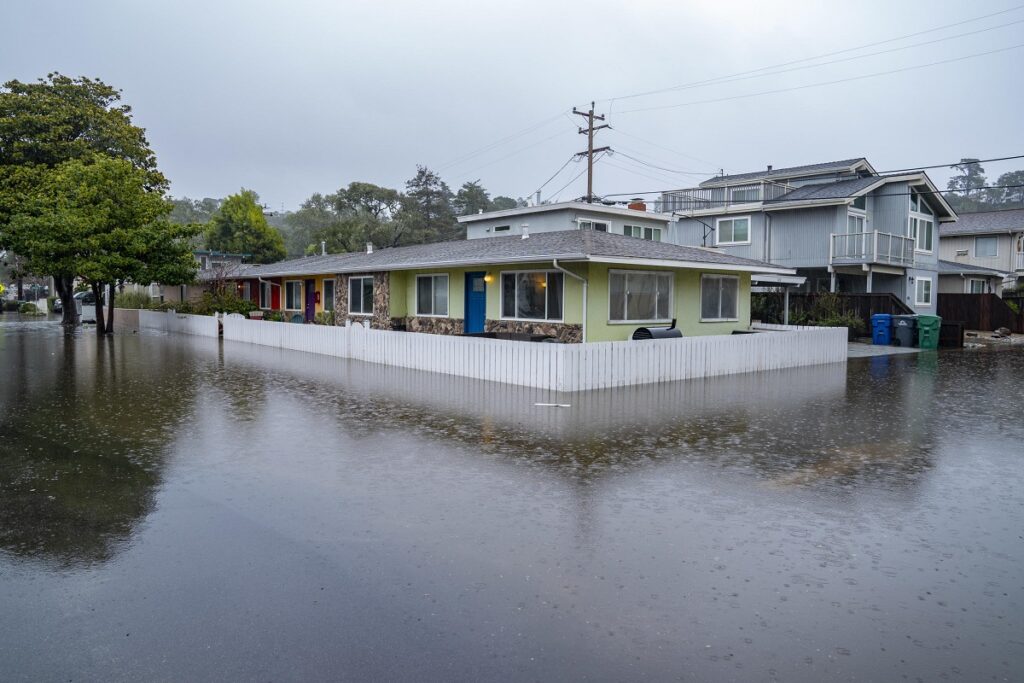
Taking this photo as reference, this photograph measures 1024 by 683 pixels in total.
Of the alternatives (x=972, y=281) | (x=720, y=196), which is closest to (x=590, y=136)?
(x=720, y=196)

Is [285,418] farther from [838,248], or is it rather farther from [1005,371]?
[838,248]

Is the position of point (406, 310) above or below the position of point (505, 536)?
above

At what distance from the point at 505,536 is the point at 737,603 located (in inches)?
72.2

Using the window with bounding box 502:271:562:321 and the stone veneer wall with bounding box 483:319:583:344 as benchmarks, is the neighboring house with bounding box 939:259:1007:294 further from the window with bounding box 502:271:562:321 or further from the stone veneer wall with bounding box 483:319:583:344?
the stone veneer wall with bounding box 483:319:583:344

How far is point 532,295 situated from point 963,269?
27.8m

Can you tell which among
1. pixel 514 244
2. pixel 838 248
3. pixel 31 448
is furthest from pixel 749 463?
pixel 838 248

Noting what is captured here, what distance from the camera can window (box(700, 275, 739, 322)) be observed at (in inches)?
826

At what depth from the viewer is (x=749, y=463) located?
783 cm

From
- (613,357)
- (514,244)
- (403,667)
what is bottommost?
(403,667)

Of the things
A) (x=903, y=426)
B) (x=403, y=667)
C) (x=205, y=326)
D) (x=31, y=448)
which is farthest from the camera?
(x=205, y=326)

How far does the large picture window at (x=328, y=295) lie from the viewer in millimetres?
27906

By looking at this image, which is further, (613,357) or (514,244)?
(514,244)

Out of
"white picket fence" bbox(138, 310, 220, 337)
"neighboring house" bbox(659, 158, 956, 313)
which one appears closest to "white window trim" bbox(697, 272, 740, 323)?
"neighboring house" bbox(659, 158, 956, 313)

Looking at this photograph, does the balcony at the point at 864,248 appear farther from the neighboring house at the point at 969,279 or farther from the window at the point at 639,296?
the window at the point at 639,296
